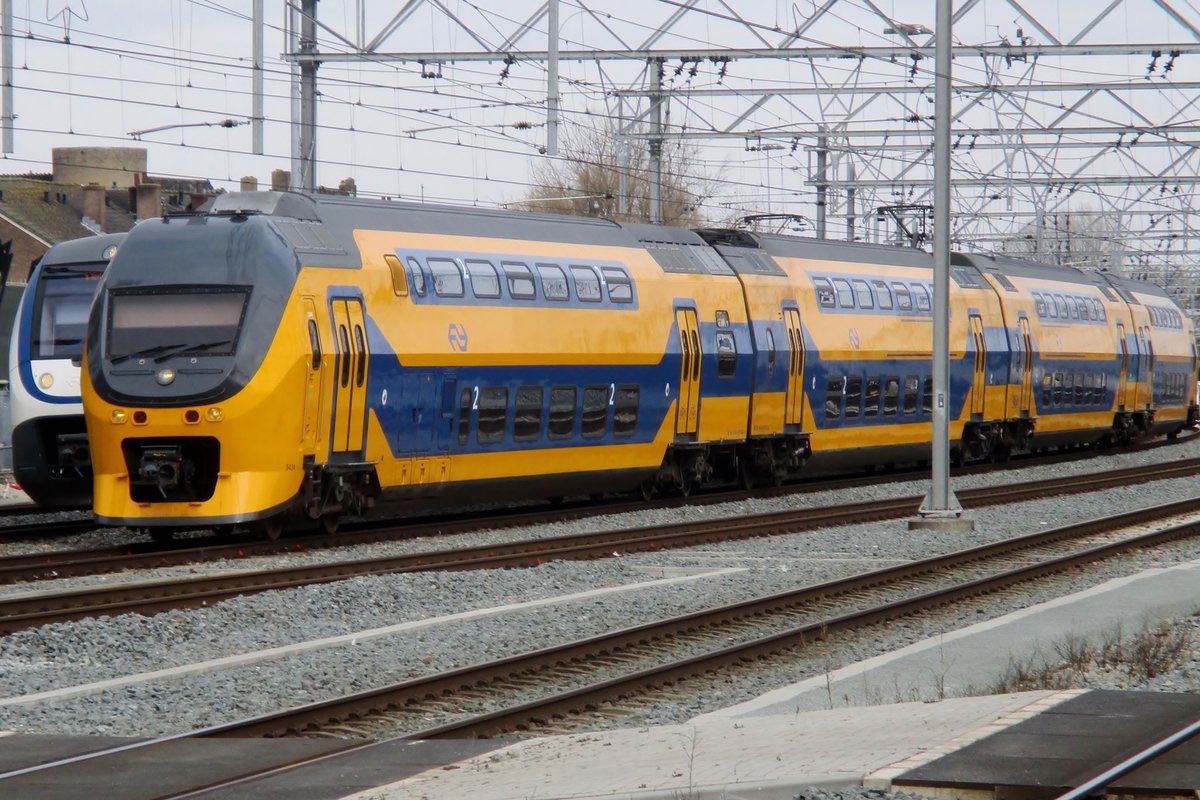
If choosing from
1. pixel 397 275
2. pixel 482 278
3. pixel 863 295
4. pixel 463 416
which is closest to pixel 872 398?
pixel 863 295

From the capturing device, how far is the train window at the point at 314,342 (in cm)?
1794

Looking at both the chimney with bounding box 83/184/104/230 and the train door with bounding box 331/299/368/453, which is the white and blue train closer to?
the train door with bounding box 331/299/368/453

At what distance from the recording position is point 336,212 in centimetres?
1930

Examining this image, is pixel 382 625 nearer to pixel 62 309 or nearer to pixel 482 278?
pixel 482 278

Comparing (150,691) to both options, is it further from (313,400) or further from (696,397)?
(696,397)

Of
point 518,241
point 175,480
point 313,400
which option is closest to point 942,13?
point 518,241

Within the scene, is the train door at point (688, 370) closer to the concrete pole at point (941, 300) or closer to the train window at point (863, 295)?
the concrete pole at point (941, 300)

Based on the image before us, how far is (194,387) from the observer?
17375mm

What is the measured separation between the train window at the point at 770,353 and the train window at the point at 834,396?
2143 mm

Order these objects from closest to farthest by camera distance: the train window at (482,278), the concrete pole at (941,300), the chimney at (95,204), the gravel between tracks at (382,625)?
the gravel between tracks at (382,625) < the train window at (482,278) < the concrete pole at (941,300) < the chimney at (95,204)

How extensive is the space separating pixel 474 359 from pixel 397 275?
1.61 m

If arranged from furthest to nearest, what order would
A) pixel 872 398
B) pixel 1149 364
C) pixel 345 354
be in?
pixel 1149 364, pixel 872 398, pixel 345 354

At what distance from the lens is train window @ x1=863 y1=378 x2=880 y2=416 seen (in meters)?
29.6

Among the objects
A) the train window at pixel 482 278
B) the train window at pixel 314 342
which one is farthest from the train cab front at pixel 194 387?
the train window at pixel 482 278
